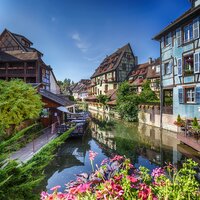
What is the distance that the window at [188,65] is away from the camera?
17.0m

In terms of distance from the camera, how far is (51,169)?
33.4 feet

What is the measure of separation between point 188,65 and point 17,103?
15.2 meters

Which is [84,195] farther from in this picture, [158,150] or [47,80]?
[47,80]

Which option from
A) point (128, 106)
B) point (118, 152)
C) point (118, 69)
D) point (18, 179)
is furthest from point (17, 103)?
point (118, 69)

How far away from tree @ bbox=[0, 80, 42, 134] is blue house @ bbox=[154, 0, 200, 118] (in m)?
13.1

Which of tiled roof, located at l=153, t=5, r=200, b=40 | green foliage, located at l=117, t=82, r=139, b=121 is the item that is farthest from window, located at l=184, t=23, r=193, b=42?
green foliage, located at l=117, t=82, r=139, b=121

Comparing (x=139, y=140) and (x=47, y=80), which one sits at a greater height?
(x=47, y=80)

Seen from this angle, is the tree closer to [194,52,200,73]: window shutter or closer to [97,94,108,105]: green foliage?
[194,52,200,73]: window shutter

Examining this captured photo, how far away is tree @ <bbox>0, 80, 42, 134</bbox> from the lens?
12008mm

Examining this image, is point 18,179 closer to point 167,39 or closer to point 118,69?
point 167,39

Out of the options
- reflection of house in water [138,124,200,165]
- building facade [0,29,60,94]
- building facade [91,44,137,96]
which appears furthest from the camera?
building facade [91,44,137,96]

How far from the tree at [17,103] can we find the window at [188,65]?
525 inches

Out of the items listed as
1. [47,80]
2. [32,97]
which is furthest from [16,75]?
[32,97]

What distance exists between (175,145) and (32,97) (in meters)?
11.2
